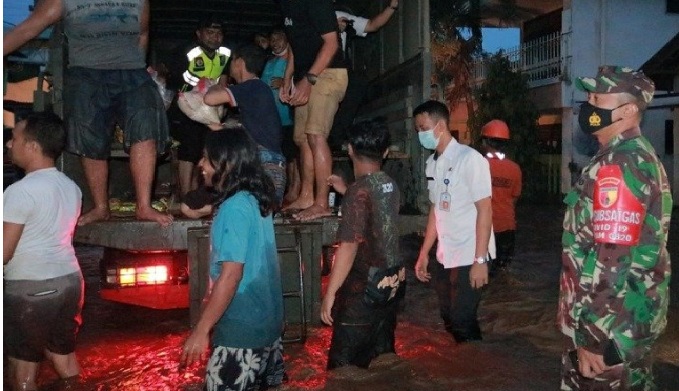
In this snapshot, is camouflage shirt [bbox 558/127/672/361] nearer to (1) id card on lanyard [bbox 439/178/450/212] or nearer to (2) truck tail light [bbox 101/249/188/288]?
(1) id card on lanyard [bbox 439/178/450/212]

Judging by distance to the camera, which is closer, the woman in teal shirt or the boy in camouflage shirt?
the woman in teal shirt

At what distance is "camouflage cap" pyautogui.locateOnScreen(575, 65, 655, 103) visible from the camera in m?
2.81

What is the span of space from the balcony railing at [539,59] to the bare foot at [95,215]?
16.4 meters

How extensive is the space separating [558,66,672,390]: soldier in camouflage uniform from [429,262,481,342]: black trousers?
5.07ft

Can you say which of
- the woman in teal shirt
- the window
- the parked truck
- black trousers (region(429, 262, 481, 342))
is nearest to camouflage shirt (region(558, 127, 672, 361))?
the woman in teal shirt

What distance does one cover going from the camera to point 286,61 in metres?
5.99

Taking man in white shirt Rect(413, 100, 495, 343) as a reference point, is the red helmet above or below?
above

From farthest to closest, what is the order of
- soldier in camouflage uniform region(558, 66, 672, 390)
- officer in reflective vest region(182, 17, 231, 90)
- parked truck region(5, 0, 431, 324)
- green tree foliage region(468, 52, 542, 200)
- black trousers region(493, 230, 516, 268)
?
green tree foliage region(468, 52, 542, 200), black trousers region(493, 230, 516, 268), officer in reflective vest region(182, 17, 231, 90), parked truck region(5, 0, 431, 324), soldier in camouflage uniform region(558, 66, 672, 390)

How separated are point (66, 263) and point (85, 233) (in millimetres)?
702

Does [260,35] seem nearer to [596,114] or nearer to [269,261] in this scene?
[269,261]

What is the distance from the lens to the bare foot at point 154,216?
179 inches

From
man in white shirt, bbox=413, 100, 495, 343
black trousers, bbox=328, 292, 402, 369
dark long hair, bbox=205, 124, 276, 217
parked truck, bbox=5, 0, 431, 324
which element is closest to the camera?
dark long hair, bbox=205, 124, 276, 217

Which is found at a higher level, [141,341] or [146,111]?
[146,111]

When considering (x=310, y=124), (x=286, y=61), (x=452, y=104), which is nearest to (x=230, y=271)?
(x=310, y=124)
